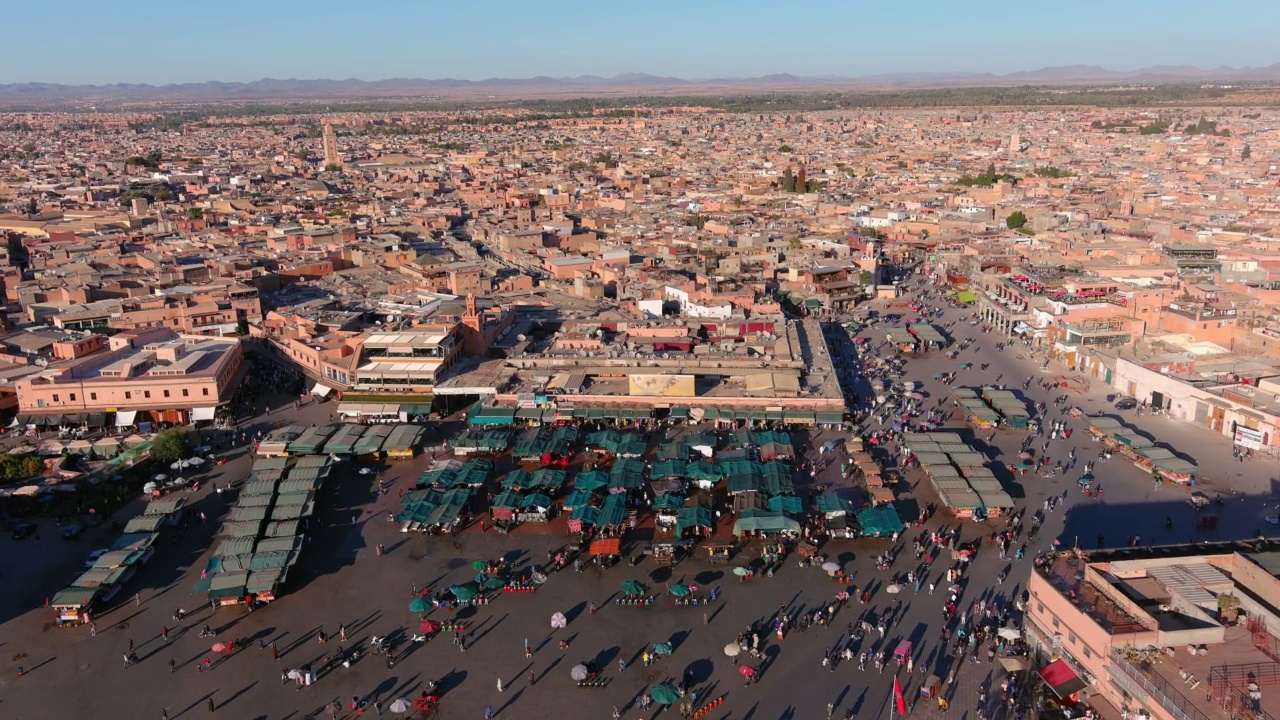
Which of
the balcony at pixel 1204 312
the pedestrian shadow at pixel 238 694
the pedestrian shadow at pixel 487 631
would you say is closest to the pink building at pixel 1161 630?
the pedestrian shadow at pixel 487 631

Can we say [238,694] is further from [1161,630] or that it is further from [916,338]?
[916,338]

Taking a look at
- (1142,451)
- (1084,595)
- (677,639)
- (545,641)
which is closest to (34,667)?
(545,641)

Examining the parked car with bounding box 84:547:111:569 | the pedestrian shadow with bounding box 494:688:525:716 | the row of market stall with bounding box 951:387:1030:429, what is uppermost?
the row of market stall with bounding box 951:387:1030:429

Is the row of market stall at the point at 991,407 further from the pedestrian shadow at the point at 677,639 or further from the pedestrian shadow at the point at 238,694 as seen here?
the pedestrian shadow at the point at 238,694

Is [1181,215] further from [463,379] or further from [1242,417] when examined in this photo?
[463,379]

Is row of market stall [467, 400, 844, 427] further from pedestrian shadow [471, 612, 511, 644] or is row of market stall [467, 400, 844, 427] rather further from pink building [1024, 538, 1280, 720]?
pink building [1024, 538, 1280, 720]

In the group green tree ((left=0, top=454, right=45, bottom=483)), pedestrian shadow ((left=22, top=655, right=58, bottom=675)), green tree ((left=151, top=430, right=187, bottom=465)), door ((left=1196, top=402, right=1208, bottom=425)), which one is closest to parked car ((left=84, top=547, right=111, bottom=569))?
pedestrian shadow ((left=22, top=655, right=58, bottom=675))
